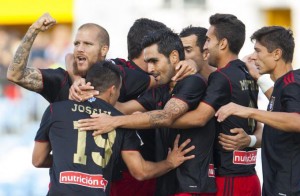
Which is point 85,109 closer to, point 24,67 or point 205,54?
point 24,67

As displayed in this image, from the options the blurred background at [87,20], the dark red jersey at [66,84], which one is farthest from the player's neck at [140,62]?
the blurred background at [87,20]

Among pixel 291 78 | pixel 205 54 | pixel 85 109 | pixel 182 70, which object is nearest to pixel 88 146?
pixel 85 109

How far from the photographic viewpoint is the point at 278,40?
7590mm

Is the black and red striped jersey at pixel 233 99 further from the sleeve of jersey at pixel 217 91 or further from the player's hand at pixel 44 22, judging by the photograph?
the player's hand at pixel 44 22

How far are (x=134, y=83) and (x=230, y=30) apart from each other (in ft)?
3.53

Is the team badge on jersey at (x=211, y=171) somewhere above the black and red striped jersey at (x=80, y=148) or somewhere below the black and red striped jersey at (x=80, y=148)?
below

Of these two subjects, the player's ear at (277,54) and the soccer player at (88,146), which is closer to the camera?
the soccer player at (88,146)

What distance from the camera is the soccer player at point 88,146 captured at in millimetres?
7023

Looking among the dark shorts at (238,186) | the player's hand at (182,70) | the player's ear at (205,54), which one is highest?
the player's ear at (205,54)

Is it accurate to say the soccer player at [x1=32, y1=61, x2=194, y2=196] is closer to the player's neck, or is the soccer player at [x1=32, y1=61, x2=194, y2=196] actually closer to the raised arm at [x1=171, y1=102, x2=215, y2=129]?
the raised arm at [x1=171, y1=102, x2=215, y2=129]

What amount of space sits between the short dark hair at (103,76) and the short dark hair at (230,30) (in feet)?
4.19

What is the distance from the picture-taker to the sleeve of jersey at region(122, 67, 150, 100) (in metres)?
8.20

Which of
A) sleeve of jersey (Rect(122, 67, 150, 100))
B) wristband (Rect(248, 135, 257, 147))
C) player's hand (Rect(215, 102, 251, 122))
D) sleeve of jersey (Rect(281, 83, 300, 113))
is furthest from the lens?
sleeve of jersey (Rect(122, 67, 150, 100))

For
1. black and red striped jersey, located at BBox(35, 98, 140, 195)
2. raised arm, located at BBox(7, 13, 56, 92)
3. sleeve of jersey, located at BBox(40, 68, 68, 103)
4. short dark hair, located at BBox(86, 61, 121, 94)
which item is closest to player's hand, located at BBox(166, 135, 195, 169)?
black and red striped jersey, located at BBox(35, 98, 140, 195)
